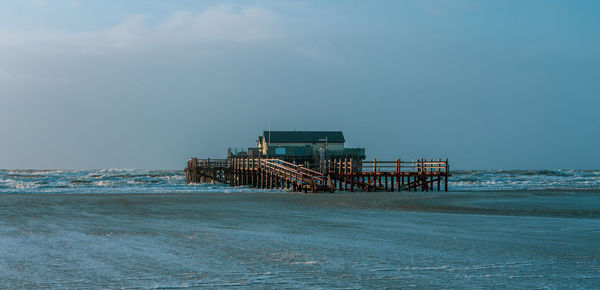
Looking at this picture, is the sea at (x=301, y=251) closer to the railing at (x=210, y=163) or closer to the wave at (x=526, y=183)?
the wave at (x=526, y=183)

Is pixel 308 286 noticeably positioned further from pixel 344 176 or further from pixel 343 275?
pixel 344 176

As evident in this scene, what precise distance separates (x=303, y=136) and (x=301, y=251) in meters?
61.9

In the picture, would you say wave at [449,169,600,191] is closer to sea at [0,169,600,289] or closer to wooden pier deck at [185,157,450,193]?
wooden pier deck at [185,157,450,193]

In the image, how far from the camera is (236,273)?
919cm

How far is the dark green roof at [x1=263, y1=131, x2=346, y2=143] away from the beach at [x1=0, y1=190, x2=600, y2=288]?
52.3m

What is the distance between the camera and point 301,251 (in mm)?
11414

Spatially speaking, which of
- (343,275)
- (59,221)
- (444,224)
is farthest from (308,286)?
(59,221)

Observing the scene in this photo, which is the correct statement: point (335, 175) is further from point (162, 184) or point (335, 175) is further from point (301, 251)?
point (301, 251)

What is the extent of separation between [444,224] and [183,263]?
8942 millimetres

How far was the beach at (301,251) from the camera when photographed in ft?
28.4

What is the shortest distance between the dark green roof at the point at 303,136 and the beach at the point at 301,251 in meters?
52.3

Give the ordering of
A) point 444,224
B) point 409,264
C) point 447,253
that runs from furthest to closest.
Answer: point 444,224 < point 447,253 < point 409,264

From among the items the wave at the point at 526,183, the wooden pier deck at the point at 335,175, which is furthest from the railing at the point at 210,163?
the wave at the point at 526,183

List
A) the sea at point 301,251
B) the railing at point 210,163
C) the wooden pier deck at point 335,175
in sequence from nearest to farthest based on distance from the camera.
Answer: the sea at point 301,251 < the wooden pier deck at point 335,175 < the railing at point 210,163
